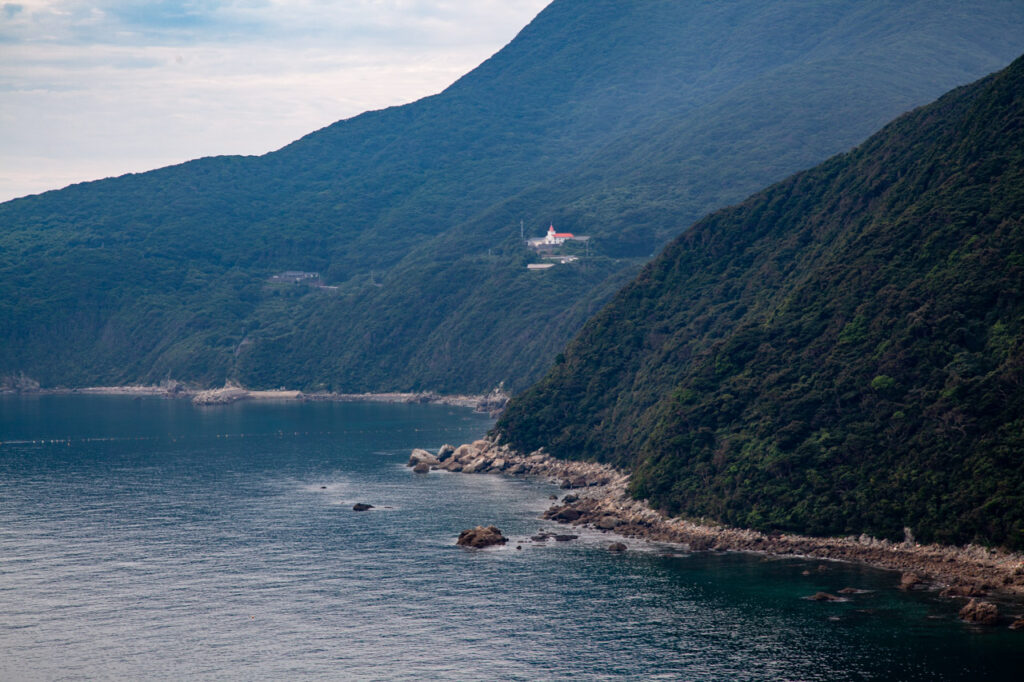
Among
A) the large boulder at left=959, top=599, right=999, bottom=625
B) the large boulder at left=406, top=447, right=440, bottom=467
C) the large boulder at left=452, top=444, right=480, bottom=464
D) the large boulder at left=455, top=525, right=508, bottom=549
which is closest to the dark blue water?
the large boulder at left=959, top=599, right=999, bottom=625

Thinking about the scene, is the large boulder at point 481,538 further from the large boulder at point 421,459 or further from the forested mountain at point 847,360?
the large boulder at point 421,459

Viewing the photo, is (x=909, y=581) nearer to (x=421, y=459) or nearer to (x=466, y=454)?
(x=466, y=454)

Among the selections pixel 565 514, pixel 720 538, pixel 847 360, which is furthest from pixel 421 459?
pixel 847 360

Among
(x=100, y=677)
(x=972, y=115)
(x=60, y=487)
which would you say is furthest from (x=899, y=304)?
(x=60, y=487)

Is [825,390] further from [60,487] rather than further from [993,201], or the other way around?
[60,487]

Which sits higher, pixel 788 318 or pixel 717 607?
pixel 788 318

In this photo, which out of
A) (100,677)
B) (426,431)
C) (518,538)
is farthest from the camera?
(426,431)
